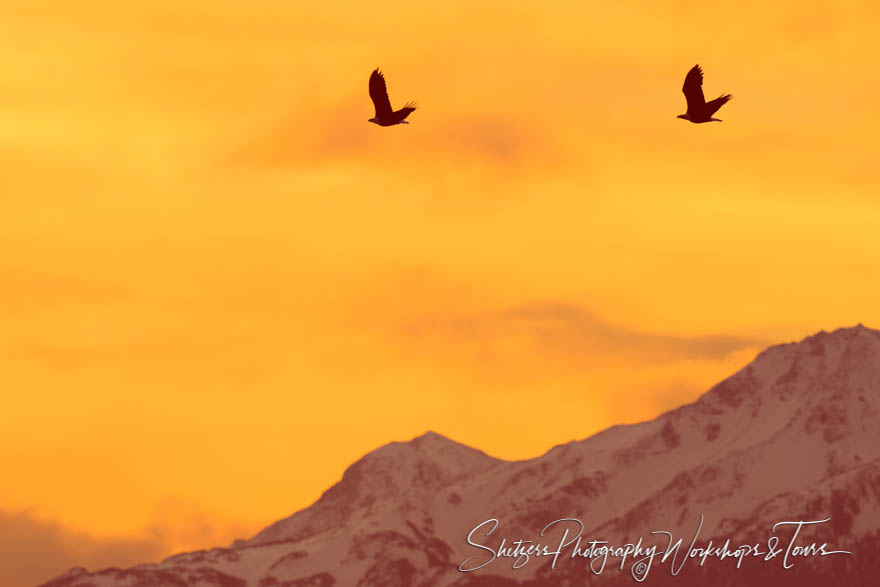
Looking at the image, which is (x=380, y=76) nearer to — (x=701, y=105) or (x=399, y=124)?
(x=399, y=124)

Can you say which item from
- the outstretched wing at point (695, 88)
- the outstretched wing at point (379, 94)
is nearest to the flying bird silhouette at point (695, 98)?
the outstretched wing at point (695, 88)

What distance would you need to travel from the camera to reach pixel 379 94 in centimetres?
10162

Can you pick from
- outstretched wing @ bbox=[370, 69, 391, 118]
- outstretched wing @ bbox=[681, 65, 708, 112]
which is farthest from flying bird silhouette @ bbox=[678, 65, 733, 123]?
outstretched wing @ bbox=[370, 69, 391, 118]

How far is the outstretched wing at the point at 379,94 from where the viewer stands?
101188 mm

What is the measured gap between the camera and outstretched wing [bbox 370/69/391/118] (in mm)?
101188

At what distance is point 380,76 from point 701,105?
1570 cm

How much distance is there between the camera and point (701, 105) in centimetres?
10112

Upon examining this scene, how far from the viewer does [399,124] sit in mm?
97938

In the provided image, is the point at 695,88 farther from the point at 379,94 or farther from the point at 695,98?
the point at 379,94

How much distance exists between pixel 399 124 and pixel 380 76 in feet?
14.9

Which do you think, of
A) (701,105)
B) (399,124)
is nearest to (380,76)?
(399,124)

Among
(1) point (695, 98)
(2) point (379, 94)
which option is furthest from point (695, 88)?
(2) point (379, 94)

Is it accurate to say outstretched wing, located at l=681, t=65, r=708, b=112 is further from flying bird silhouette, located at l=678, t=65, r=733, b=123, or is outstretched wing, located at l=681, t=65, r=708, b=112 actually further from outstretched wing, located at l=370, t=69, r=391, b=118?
outstretched wing, located at l=370, t=69, r=391, b=118

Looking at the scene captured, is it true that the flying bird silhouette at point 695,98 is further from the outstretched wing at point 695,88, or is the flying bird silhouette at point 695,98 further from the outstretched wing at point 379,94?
the outstretched wing at point 379,94
